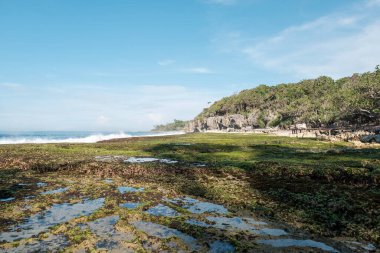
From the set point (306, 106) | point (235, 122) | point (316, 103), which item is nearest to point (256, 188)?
point (316, 103)

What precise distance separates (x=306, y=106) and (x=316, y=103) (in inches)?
153

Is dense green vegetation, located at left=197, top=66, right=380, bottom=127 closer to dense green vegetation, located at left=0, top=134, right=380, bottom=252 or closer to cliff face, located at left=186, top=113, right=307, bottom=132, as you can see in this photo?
cliff face, located at left=186, top=113, right=307, bottom=132

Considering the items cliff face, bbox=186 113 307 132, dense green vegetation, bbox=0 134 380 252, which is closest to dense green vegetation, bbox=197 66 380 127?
cliff face, bbox=186 113 307 132

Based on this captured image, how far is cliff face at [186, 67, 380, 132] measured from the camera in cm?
7806

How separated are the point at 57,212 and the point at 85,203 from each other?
1.73 m

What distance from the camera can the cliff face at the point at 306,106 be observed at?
78.1 metres

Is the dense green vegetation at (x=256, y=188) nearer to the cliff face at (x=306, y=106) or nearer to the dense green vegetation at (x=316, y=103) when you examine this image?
the dense green vegetation at (x=316, y=103)

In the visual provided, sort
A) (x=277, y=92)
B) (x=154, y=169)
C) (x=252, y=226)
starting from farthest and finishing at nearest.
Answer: (x=277, y=92)
(x=154, y=169)
(x=252, y=226)

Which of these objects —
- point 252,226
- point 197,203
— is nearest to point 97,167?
point 197,203

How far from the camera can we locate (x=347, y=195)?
1584cm

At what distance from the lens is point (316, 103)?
116312 mm

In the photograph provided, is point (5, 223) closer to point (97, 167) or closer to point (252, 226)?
point (252, 226)

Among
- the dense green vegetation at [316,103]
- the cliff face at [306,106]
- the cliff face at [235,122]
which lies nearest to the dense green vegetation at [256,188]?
the dense green vegetation at [316,103]

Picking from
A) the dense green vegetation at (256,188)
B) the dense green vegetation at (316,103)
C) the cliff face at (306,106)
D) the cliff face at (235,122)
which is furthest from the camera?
the cliff face at (235,122)
